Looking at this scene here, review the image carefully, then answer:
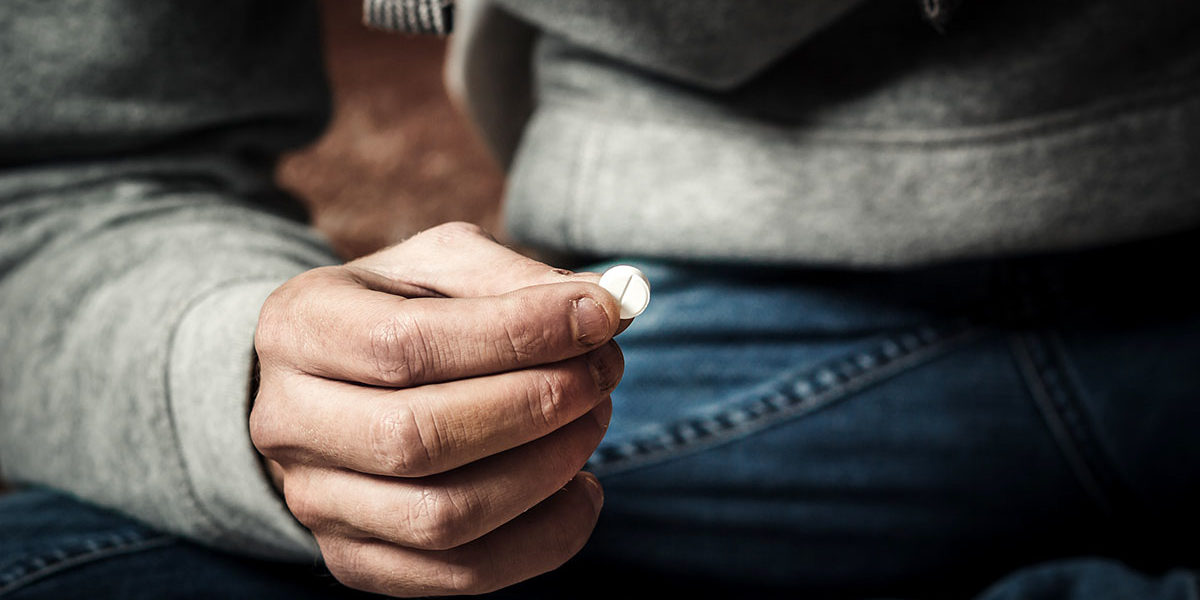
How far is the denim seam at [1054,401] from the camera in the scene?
1.19 ft

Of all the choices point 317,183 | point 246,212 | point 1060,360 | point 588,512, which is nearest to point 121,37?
point 246,212

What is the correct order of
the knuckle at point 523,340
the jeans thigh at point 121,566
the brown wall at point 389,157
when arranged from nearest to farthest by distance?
the knuckle at point 523,340 → the jeans thigh at point 121,566 → the brown wall at point 389,157

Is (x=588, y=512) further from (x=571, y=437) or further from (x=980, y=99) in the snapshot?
(x=980, y=99)

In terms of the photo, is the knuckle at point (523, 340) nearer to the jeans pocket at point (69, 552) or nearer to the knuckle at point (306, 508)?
the knuckle at point (306, 508)

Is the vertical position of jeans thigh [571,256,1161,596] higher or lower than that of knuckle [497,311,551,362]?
lower

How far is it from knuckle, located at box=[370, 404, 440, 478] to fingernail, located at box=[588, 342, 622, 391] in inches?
1.5

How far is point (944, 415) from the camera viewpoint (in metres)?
0.37

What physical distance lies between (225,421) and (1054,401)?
0.34 m

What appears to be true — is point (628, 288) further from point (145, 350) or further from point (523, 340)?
point (145, 350)

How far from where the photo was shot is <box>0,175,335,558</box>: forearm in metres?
0.24

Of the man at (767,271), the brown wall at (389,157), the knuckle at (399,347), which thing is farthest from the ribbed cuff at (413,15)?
the brown wall at (389,157)

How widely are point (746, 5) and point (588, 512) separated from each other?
20 centimetres

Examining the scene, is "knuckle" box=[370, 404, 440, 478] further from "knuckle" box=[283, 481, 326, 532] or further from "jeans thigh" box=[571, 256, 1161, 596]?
"jeans thigh" box=[571, 256, 1161, 596]

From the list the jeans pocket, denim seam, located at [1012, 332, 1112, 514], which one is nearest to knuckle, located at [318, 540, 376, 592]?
the jeans pocket
